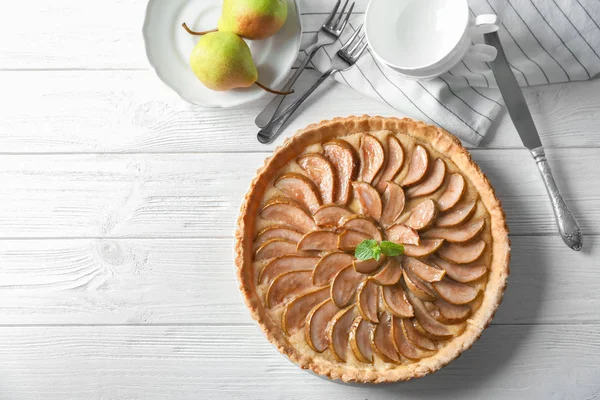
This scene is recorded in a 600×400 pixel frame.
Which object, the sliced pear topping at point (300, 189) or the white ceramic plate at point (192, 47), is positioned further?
the white ceramic plate at point (192, 47)

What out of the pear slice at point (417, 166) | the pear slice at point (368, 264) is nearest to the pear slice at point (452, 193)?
the pear slice at point (417, 166)

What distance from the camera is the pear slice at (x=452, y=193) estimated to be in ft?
8.70

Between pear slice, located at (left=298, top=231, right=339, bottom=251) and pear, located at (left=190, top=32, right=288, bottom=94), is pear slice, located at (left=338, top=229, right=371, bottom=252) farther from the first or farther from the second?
pear, located at (left=190, top=32, right=288, bottom=94)

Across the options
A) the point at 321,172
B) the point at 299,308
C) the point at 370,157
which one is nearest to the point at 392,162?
the point at 370,157

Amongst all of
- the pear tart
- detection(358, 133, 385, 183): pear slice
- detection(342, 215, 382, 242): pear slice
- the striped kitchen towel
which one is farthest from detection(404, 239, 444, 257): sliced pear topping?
the striped kitchen towel

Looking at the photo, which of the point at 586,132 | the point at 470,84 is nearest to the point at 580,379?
the point at 586,132

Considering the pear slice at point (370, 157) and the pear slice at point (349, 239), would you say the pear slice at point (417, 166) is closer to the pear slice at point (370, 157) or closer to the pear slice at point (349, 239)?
the pear slice at point (370, 157)

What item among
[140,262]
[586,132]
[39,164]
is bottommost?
[140,262]

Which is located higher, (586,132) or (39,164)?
(586,132)

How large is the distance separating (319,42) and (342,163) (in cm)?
61

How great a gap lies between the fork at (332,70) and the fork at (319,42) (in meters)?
0.04

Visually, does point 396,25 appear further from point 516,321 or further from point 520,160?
point 516,321

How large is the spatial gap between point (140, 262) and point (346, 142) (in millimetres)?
1130

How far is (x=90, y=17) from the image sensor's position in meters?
3.07
